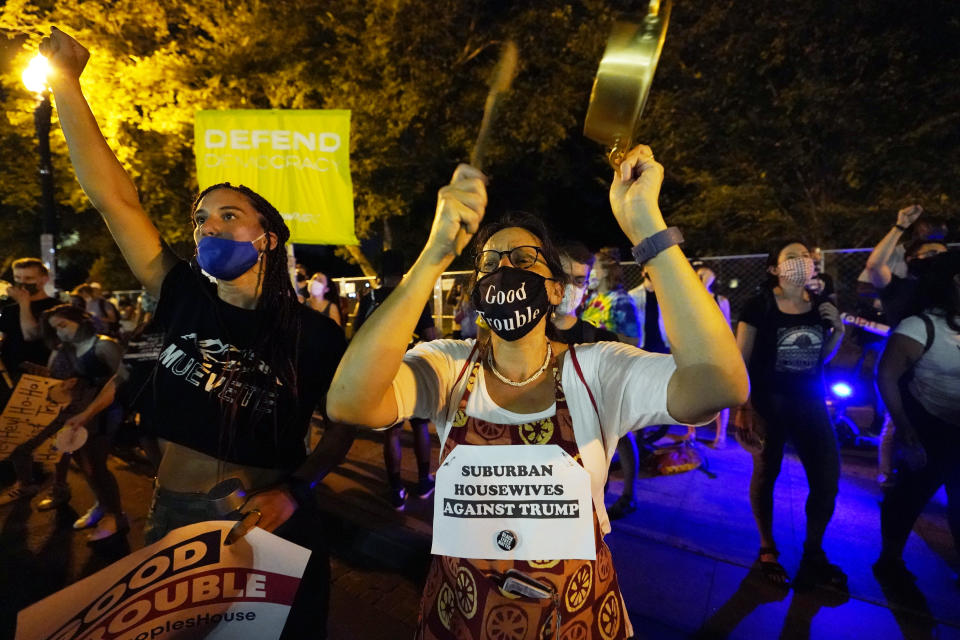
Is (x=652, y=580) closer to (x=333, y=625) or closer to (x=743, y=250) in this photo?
(x=333, y=625)

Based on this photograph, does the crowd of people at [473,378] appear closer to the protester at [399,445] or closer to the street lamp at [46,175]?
the protester at [399,445]

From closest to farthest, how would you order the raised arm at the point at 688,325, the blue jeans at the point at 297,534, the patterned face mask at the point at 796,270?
the raised arm at the point at 688,325 → the blue jeans at the point at 297,534 → the patterned face mask at the point at 796,270

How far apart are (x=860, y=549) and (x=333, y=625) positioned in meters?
3.59

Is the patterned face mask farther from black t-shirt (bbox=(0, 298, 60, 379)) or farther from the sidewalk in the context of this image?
black t-shirt (bbox=(0, 298, 60, 379))

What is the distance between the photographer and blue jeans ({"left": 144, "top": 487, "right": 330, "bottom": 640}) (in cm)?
182

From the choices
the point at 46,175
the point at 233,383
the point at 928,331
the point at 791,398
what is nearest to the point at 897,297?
the point at 928,331

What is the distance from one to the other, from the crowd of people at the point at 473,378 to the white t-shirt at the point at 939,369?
0.03 feet

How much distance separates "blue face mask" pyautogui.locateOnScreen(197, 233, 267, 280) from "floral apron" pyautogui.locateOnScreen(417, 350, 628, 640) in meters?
1.08

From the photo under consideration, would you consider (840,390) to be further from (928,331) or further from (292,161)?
(292,161)

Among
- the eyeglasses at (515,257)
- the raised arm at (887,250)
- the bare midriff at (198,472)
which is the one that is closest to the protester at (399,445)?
the bare midriff at (198,472)

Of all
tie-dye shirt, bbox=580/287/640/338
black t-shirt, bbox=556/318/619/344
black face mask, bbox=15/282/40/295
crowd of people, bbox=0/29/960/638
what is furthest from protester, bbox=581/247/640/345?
black face mask, bbox=15/282/40/295

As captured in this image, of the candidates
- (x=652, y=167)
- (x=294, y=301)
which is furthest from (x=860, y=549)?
(x=294, y=301)

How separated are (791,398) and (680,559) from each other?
134cm

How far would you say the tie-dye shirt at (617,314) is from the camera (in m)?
4.94
